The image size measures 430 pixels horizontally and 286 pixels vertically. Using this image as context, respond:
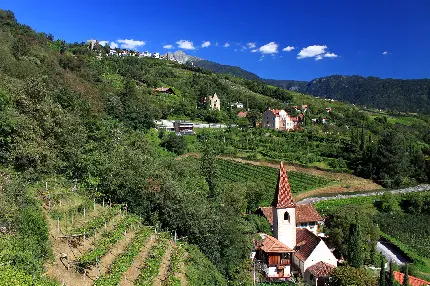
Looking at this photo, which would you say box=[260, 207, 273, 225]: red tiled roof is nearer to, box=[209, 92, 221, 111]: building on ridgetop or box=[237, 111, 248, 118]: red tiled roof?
box=[237, 111, 248, 118]: red tiled roof

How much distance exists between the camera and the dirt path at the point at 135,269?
16.2 meters

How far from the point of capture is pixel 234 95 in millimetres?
108875

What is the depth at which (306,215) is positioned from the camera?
126 ft

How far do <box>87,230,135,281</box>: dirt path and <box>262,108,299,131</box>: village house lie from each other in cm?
6756

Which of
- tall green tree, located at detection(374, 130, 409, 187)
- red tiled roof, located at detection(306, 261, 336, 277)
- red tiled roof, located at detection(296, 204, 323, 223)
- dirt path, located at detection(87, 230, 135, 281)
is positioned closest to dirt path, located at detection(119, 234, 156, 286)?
dirt path, located at detection(87, 230, 135, 281)

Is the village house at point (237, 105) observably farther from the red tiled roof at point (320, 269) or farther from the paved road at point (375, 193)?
the red tiled roof at point (320, 269)

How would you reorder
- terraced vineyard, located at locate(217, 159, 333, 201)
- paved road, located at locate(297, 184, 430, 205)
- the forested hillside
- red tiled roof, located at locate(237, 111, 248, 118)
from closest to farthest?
the forested hillside < paved road, located at locate(297, 184, 430, 205) < terraced vineyard, located at locate(217, 159, 333, 201) < red tiled roof, located at locate(237, 111, 248, 118)

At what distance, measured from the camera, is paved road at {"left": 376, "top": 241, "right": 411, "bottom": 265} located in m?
36.6

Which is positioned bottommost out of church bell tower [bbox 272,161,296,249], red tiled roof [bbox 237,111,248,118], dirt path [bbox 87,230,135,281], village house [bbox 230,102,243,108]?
church bell tower [bbox 272,161,296,249]

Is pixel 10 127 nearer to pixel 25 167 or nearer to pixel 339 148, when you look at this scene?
pixel 25 167

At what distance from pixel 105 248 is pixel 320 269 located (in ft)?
54.5

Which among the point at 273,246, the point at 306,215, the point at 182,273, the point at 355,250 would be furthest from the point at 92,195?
the point at 306,215

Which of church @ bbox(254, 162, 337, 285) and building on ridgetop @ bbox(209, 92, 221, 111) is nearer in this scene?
church @ bbox(254, 162, 337, 285)

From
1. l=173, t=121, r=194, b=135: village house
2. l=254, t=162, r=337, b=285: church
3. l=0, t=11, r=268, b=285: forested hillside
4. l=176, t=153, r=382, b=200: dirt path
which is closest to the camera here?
l=0, t=11, r=268, b=285: forested hillside
